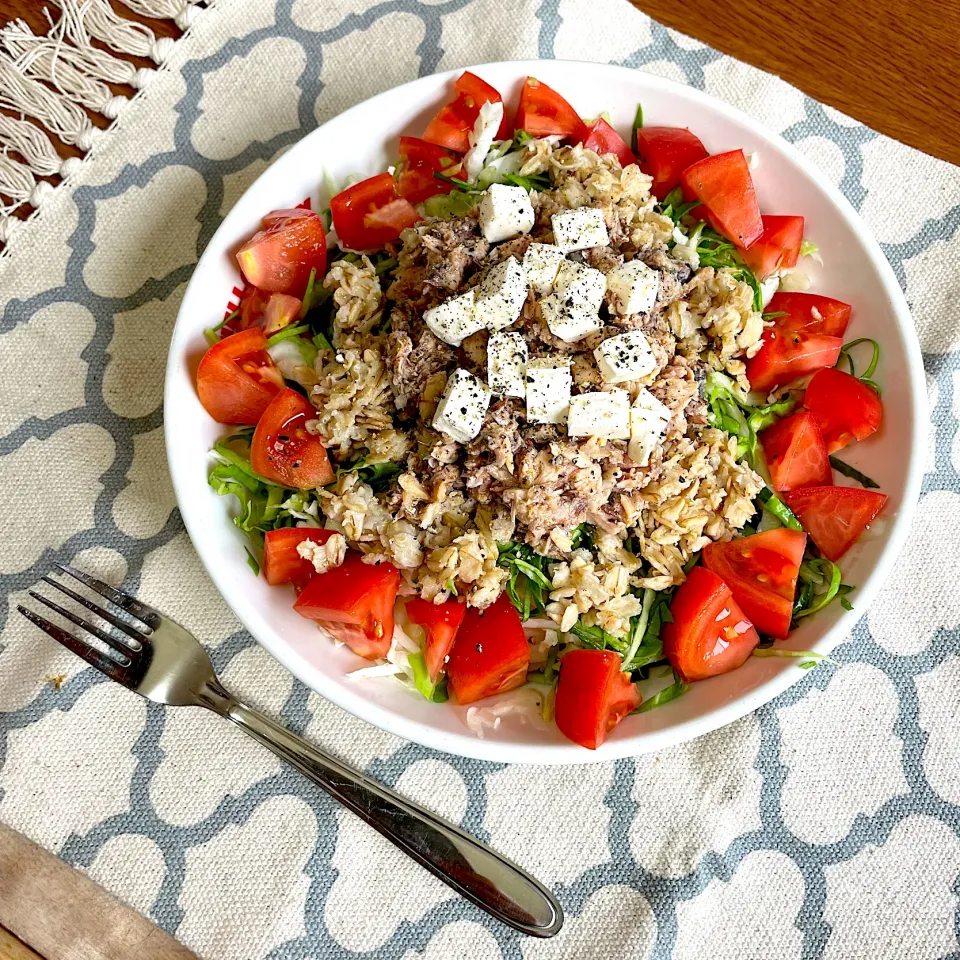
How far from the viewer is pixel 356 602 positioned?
241 cm

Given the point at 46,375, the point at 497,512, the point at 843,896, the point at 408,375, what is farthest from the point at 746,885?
the point at 46,375

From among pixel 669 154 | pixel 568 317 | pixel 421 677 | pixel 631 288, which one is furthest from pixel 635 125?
pixel 421 677

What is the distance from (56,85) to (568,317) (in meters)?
2.20

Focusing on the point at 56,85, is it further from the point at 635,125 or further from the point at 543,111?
the point at 635,125

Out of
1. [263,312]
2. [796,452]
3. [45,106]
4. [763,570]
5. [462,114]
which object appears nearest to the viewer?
[763,570]

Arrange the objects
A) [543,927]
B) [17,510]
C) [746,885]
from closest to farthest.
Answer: [543,927] → [746,885] → [17,510]

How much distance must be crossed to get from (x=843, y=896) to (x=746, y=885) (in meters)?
0.29

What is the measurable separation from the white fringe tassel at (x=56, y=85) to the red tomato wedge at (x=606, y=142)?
165 centimetres

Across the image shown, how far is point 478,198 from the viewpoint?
9.11 ft

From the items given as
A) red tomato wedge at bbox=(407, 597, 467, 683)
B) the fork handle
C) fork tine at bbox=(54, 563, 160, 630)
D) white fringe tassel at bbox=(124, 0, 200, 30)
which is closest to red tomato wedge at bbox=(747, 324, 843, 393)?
red tomato wedge at bbox=(407, 597, 467, 683)

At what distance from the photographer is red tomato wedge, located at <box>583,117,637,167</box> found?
2824mm

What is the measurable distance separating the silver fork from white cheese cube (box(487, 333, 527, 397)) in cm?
125

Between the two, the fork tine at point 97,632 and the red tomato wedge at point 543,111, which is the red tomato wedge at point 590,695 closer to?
the fork tine at point 97,632

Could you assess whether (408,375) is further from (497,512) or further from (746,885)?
(746,885)
